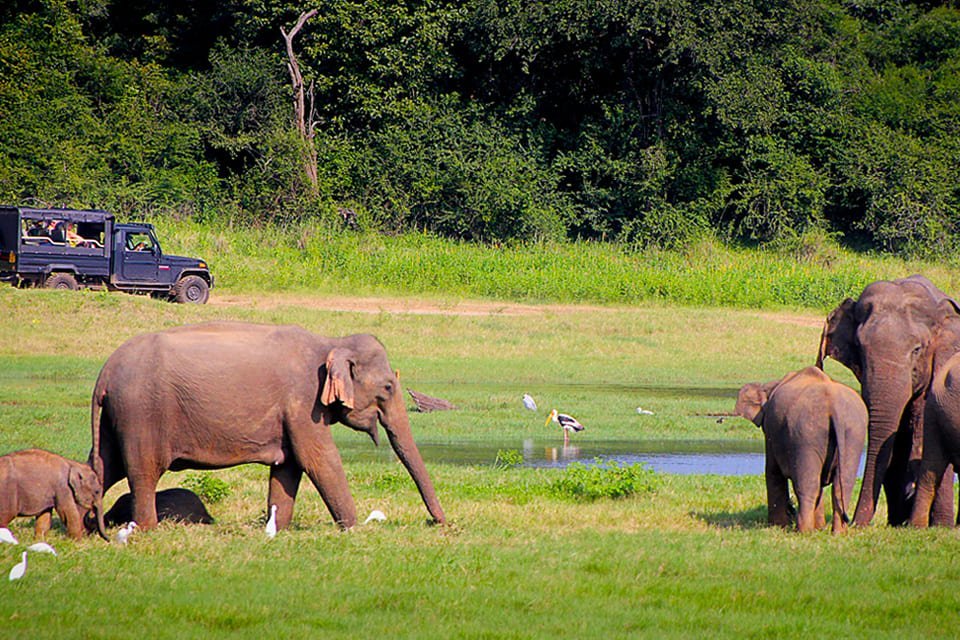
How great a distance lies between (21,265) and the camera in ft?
111

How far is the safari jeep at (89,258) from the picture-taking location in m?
33.9

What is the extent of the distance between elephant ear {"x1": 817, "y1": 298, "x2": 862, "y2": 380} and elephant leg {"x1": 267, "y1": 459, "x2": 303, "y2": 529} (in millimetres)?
5484

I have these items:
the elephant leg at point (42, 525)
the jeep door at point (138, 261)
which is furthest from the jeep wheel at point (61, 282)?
the elephant leg at point (42, 525)

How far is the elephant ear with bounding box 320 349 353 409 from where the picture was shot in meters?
12.0

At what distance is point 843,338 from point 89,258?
82.8 ft

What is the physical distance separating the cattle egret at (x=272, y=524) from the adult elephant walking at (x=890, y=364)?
5677 millimetres

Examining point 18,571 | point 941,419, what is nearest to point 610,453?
point 941,419

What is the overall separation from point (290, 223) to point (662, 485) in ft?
99.6

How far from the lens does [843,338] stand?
44.9ft

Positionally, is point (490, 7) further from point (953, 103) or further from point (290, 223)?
point (953, 103)

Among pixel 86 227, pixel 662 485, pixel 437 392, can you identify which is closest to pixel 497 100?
pixel 86 227

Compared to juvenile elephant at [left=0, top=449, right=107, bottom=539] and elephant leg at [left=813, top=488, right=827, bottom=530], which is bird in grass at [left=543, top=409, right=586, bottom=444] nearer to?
elephant leg at [left=813, top=488, right=827, bottom=530]

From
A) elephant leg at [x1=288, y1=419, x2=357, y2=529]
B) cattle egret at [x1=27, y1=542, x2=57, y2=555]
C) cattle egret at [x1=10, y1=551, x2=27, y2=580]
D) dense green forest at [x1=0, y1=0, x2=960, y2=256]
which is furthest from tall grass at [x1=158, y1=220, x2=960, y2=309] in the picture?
cattle egret at [x1=10, y1=551, x2=27, y2=580]

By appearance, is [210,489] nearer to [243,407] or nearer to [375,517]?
[375,517]
